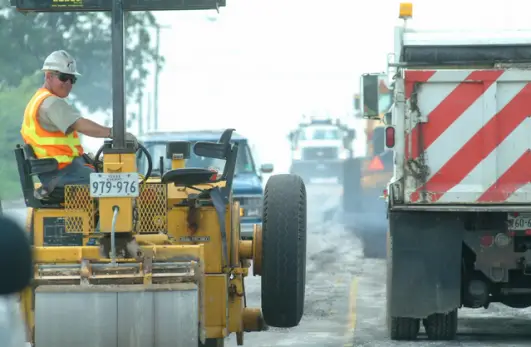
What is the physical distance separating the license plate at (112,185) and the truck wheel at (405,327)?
459 centimetres

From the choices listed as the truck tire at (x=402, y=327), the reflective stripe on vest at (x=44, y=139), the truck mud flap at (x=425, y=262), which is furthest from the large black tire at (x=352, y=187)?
the reflective stripe on vest at (x=44, y=139)

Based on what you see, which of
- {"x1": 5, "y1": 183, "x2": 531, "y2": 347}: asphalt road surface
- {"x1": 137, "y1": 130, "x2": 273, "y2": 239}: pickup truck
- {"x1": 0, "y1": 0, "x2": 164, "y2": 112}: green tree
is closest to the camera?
{"x1": 5, "y1": 183, "x2": 531, "y2": 347}: asphalt road surface

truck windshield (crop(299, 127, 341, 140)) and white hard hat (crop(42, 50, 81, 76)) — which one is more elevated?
truck windshield (crop(299, 127, 341, 140))

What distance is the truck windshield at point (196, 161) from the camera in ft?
60.4

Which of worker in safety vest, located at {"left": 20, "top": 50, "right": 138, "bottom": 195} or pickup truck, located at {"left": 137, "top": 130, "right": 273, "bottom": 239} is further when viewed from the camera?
pickup truck, located at {"left": 137, "top": 130, "right": 273, "bottom": 239}

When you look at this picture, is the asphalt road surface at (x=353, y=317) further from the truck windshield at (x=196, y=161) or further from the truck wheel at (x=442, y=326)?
the truck windshield at (x=196, y=161)

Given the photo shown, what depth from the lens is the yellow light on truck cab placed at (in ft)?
37.1

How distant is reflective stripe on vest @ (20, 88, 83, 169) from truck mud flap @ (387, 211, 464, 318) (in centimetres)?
373

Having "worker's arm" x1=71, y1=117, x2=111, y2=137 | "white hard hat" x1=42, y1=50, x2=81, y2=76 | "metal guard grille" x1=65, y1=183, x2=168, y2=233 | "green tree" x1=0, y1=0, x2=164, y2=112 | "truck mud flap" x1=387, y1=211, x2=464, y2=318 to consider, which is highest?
"green tree" x1=0, y1=0, x2=164, y2=112

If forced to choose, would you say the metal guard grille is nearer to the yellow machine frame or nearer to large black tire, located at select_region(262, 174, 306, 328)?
the yellow machine frame

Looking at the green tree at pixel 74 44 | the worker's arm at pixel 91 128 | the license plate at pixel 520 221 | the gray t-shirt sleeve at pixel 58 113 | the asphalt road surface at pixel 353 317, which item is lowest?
the asphalt road surface at pixel 353 317

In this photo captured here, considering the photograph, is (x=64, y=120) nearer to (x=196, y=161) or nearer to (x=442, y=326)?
(x=442, y=326)

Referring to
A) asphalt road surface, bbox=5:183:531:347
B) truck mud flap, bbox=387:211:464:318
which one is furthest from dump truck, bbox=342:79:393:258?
truck mud flap, bbox=387:211:464:318

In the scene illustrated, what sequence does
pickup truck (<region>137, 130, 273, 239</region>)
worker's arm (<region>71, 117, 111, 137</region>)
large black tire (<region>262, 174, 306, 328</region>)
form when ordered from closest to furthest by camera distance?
worker's arm (<region>71, 117, 111, 137</region>)
large black tire (<region>262, 174, 306, 328</region>)
pickup truck (<region>137, 130, 273, 239</region>)
